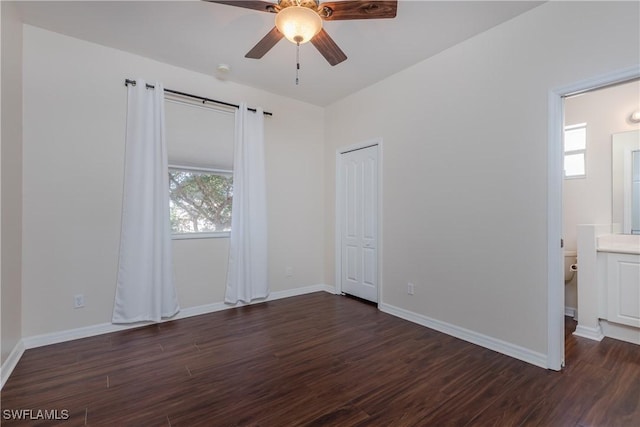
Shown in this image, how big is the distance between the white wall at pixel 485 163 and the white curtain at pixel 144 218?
262 centimetres

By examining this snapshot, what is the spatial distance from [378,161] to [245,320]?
2.56 m

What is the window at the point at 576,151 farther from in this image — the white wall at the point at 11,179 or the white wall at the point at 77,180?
the white wall at the point at 11,179

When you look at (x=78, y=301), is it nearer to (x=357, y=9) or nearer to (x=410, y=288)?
(x=410, y=288)

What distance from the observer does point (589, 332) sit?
288 centimetres

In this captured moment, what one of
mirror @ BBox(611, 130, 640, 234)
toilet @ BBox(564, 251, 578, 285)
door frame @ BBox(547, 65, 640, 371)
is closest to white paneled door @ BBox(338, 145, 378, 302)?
door frame @ BBox(547, 65, 640, 371)

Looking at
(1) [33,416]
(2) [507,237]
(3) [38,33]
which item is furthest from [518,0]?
(1) [33,416]

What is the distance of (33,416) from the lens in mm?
1761

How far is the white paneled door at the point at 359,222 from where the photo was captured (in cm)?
396

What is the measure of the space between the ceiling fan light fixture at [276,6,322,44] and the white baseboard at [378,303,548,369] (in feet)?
9.65

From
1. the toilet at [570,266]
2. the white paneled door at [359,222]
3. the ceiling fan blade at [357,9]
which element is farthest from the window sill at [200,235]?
the toilet at [570,266]

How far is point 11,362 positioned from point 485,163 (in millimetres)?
4326

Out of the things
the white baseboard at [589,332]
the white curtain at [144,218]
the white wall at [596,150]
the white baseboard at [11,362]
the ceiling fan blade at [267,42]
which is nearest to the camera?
the white baseboard at [11,362]

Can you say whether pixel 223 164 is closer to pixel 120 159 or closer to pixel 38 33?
pixel 120 159

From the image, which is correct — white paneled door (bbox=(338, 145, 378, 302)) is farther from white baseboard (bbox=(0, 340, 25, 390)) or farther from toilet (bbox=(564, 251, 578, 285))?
white baseboard (bbox=(0, 340, 25, 390))
